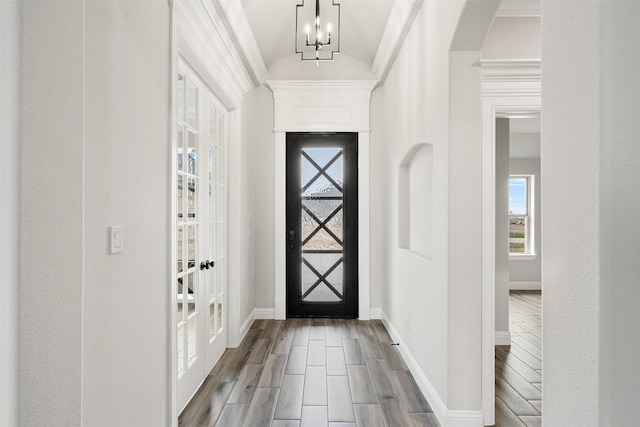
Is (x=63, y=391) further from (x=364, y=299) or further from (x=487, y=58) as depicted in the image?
(x=364, y=299)

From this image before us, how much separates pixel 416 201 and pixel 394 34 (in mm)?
1551

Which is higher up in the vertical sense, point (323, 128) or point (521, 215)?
point (323, 128)

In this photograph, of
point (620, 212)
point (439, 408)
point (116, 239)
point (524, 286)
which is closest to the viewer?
point (620, 212)

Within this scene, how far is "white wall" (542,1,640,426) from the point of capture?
0.83 m

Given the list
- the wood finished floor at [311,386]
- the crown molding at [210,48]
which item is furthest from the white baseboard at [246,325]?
the crown molding at [210,48]

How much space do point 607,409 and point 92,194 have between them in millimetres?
1682

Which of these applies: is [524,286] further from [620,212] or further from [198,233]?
[620,212]

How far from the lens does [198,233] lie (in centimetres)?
270

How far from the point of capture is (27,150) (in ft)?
3.64

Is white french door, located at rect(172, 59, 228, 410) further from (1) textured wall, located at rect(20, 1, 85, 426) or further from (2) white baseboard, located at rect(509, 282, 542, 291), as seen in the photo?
(2) white baseboard, located at rect(509, 282, 542, 291)

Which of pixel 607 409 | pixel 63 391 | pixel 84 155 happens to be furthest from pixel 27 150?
pixel 607 409

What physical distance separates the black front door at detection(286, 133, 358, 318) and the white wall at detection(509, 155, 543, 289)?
13.2 feet

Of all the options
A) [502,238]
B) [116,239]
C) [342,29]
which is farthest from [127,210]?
[502,238]

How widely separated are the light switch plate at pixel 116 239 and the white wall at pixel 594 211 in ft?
5.13
